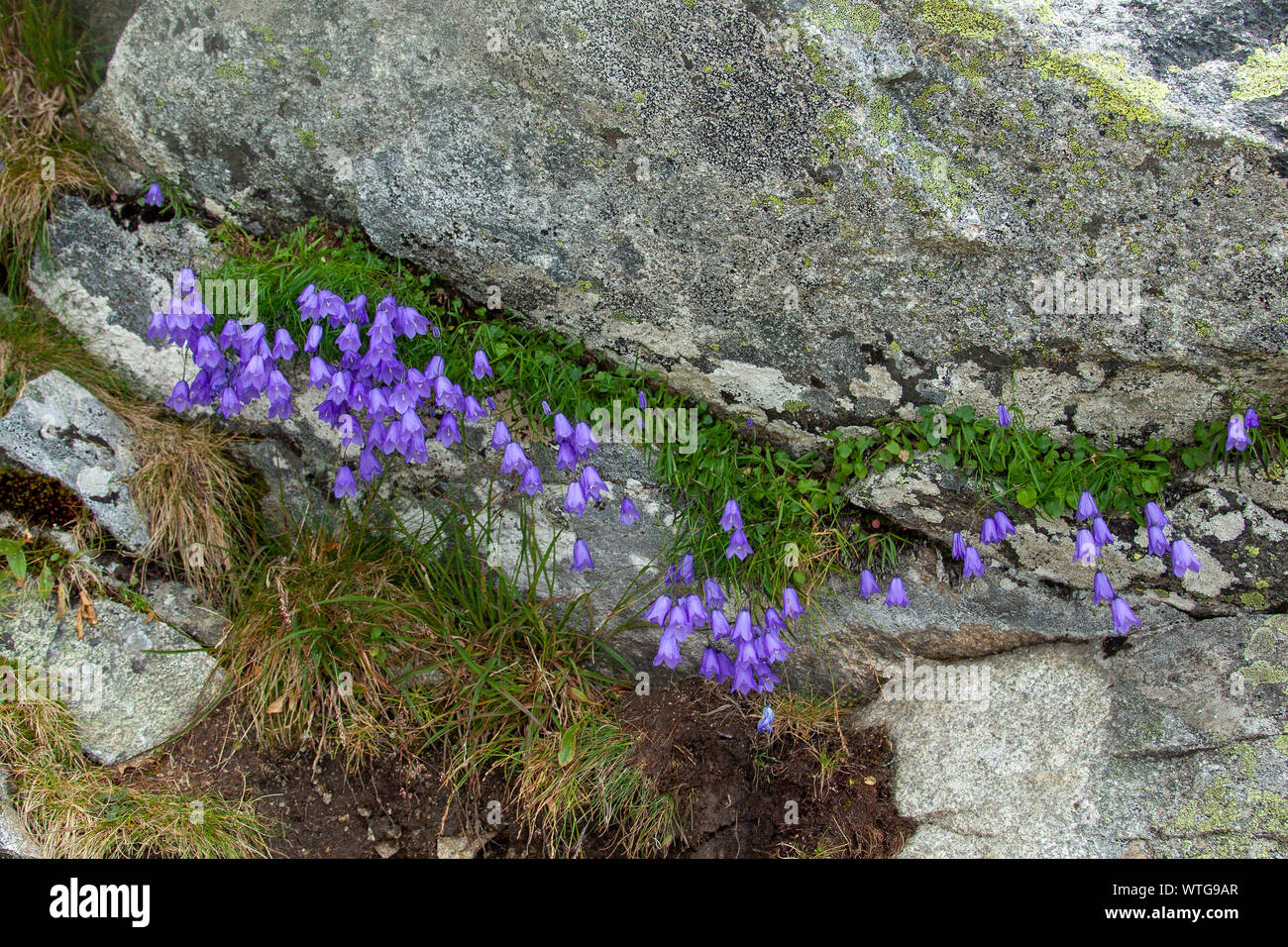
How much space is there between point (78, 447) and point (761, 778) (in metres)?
3.80

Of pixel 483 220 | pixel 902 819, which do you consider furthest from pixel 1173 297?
pixel 483 220

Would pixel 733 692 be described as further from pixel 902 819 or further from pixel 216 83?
pixel 216 83

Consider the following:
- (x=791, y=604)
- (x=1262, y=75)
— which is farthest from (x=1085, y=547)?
(x=1262, y=75)

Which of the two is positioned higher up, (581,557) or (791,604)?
(581,557)

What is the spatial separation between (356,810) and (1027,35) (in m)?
4.64

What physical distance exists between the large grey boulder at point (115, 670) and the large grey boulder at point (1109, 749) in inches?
139

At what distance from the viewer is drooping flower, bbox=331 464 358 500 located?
441cm

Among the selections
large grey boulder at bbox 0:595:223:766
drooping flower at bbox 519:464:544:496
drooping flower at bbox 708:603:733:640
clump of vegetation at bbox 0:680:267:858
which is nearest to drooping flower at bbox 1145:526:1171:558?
drooping flower at bbox 708:603:733:640

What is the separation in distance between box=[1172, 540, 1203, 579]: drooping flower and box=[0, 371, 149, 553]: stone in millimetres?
4904

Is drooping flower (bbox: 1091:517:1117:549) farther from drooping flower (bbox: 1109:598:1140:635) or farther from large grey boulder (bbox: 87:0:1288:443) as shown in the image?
large grey boulder (bbox: 87:0:1288:443)

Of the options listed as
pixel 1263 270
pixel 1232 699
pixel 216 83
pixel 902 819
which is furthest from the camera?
pixel 216 83

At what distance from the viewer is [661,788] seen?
4367 mm

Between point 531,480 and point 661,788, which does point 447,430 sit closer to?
point 531,480

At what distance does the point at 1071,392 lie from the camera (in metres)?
4.02
